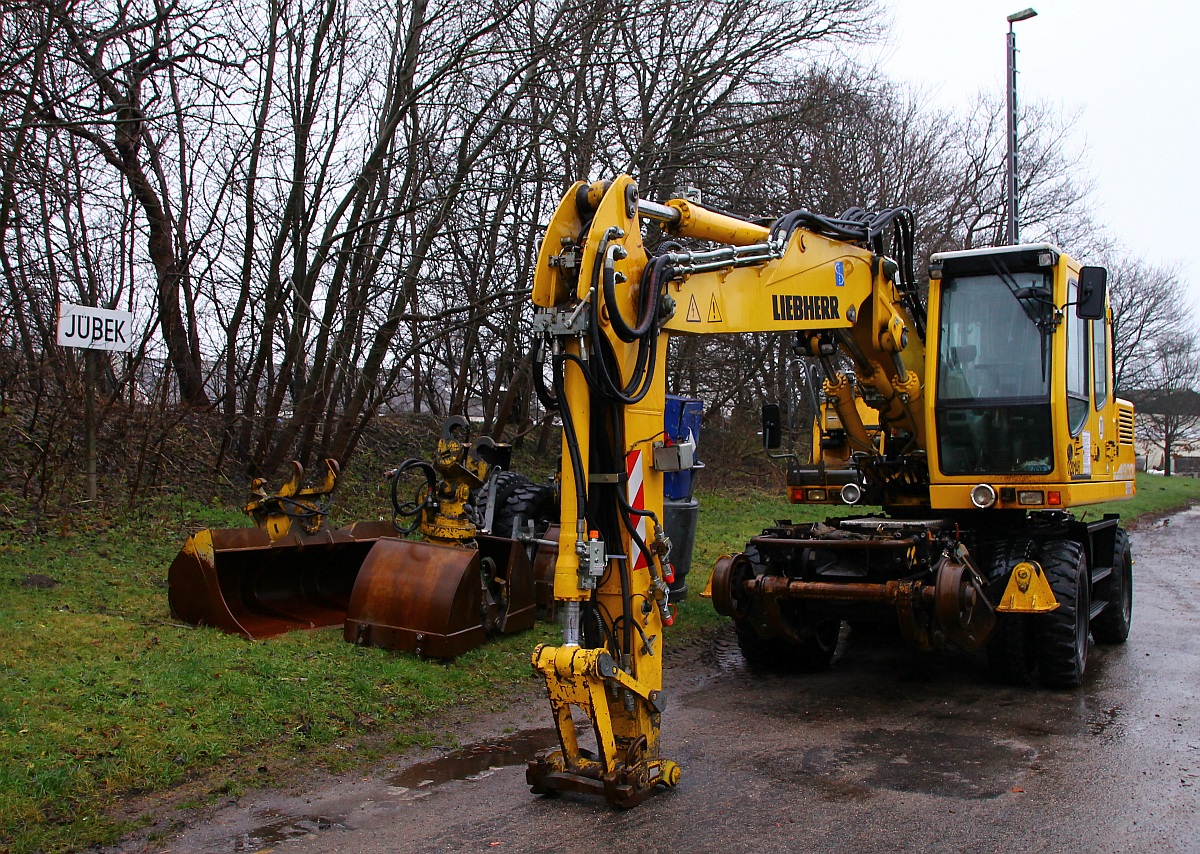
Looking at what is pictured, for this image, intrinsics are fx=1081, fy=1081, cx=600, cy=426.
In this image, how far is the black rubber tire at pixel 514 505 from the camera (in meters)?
8.94

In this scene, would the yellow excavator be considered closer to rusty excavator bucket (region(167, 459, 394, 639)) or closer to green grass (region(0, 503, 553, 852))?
green grass (region(0, 503, 553, 852))

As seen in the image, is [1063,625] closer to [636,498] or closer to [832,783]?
[832,783]

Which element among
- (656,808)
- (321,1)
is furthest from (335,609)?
(321,1)

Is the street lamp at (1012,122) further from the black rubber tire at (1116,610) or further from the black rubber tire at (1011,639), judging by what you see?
the black rubber tire at (1011,639)

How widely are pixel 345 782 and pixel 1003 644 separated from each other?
4.51 metres

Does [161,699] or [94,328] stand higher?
[94,328]

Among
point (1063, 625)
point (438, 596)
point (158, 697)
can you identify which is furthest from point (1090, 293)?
point (158, 697)

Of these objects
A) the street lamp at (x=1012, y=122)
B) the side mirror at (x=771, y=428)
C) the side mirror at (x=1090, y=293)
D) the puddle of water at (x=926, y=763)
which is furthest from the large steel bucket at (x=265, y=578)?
the street lamp at (x=1012, y=122)

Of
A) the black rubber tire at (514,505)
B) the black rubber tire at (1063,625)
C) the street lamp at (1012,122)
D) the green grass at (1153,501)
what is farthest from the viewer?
the green grass at (1153,501)

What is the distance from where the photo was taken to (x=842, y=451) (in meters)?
9.59

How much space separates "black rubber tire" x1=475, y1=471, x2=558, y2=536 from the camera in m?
8.94

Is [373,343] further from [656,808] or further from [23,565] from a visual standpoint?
[656,808]

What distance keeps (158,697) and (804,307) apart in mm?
4293

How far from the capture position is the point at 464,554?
7254 millimetres
